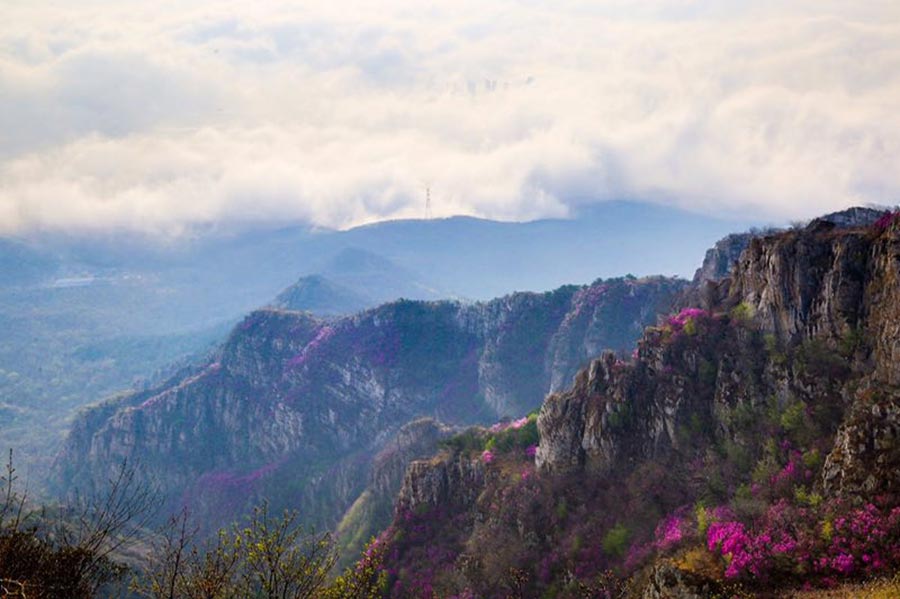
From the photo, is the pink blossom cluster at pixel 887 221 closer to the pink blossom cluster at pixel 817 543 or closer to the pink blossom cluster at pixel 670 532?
the pink blossom cluster at pixel 817 543

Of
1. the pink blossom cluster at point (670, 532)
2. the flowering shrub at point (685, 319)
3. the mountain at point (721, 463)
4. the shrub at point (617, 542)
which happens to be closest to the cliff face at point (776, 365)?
the mountain at point (721, 463)

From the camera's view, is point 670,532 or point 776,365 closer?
point 670,532

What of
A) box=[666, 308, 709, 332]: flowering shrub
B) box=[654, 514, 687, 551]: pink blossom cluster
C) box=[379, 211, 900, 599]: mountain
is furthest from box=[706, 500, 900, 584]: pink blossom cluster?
box=[666, 308, 709, 332]: flowering shrub

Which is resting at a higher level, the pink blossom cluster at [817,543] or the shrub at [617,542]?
the pink blossom cluster at [817,543]

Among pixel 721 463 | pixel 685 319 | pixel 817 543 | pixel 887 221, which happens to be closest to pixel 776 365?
pixel 721 463

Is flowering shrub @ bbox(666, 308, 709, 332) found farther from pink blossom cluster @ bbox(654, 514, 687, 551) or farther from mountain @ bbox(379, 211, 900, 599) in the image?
pink blossom cluster @ bbox(654, 514, 687, 551)

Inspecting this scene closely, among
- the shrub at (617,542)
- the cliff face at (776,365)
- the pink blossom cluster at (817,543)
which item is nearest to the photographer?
the pink blossom cluster at (817,543)

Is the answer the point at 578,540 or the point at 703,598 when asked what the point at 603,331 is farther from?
the point at 703,598

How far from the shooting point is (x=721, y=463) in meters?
57.3

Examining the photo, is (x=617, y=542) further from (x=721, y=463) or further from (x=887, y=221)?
(x=887, y=221)

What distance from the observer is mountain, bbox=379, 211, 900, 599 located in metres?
41.1

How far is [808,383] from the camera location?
54.7 m

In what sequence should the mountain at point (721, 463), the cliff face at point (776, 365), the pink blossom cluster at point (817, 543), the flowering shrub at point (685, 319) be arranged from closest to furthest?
1. the pink blossom cluster at point (817, 543)
2. the mountain at point (721, 463)
3. the cliff face at point (776, 365)
4. the flowering shrub at point (685, 319)

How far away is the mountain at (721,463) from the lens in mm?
A: 41062
